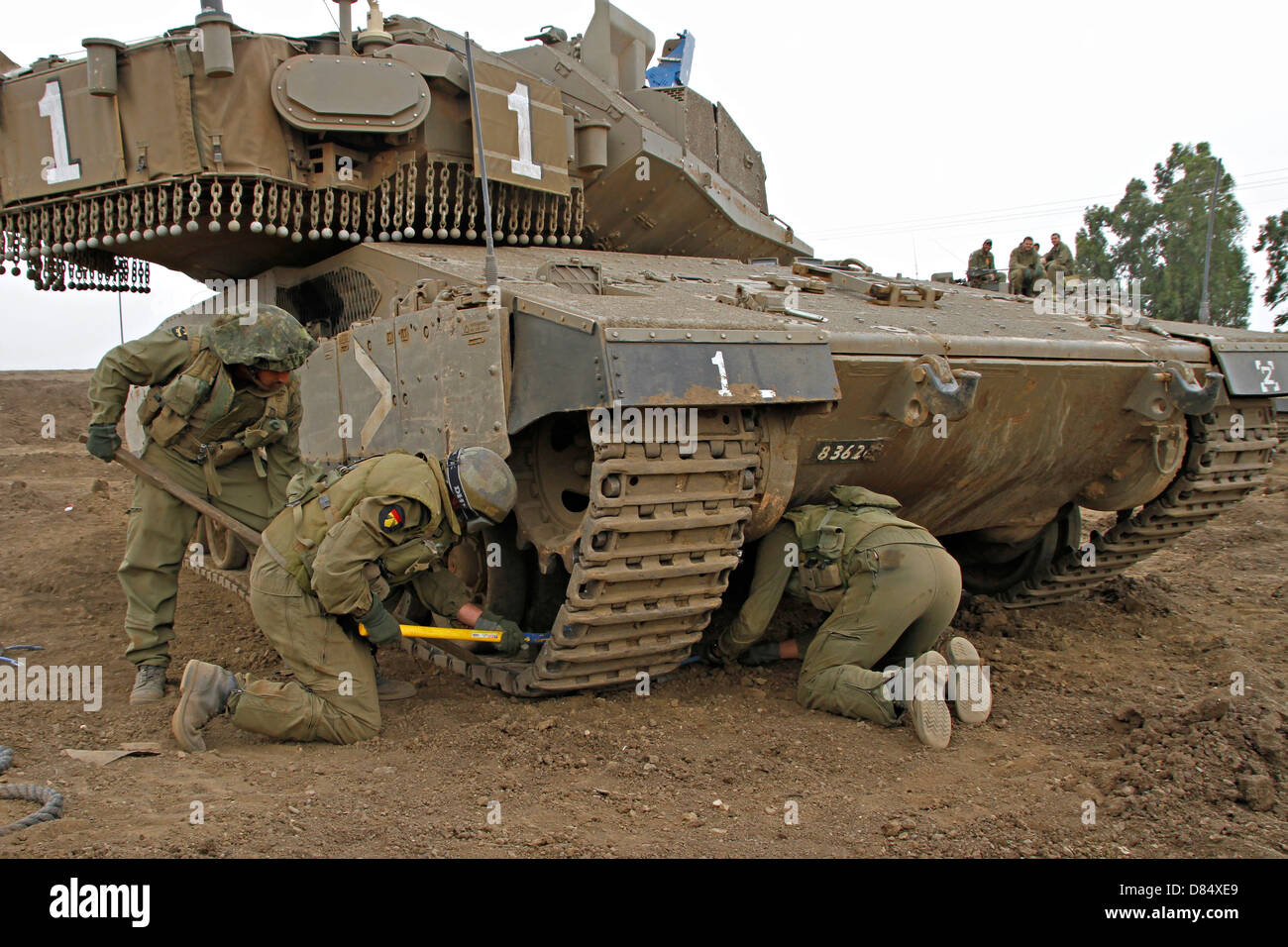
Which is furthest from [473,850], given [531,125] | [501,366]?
[531,125]

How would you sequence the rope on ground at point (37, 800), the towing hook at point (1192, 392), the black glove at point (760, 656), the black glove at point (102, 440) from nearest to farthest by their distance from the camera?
the rope on ground at point (37, 800) → the black glove at point (102, 440) → the black glove at point (760, 656) → the towing hook at point (1192, 392)

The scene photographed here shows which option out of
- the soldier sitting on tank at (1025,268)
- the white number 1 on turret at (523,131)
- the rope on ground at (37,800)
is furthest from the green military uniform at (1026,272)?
the rope on ground at (37,800)

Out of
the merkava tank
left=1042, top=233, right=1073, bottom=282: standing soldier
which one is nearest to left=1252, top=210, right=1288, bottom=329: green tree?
left=1042, top=233, right=1073, bottom=282: standing soldier

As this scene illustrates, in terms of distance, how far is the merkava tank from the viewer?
13.9 ft

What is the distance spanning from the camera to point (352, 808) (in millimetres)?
3434

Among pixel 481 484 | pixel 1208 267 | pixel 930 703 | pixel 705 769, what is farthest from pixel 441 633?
pixel 1208 267

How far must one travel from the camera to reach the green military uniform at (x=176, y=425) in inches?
189

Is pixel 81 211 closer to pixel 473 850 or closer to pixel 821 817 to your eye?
pixel 473 850

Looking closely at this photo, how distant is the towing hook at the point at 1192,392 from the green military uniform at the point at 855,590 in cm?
168

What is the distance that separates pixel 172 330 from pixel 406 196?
168 cm

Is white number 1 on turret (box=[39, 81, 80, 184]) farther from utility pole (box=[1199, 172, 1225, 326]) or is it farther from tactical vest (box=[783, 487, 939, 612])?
utility pole (box=[1199, 172, 1225, 326])

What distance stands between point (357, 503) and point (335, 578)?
28cm

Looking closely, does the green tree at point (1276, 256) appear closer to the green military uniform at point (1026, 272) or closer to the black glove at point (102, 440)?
the green military uniform at point (1026, 272)

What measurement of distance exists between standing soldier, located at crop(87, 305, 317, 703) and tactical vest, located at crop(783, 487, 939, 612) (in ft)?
7.59
